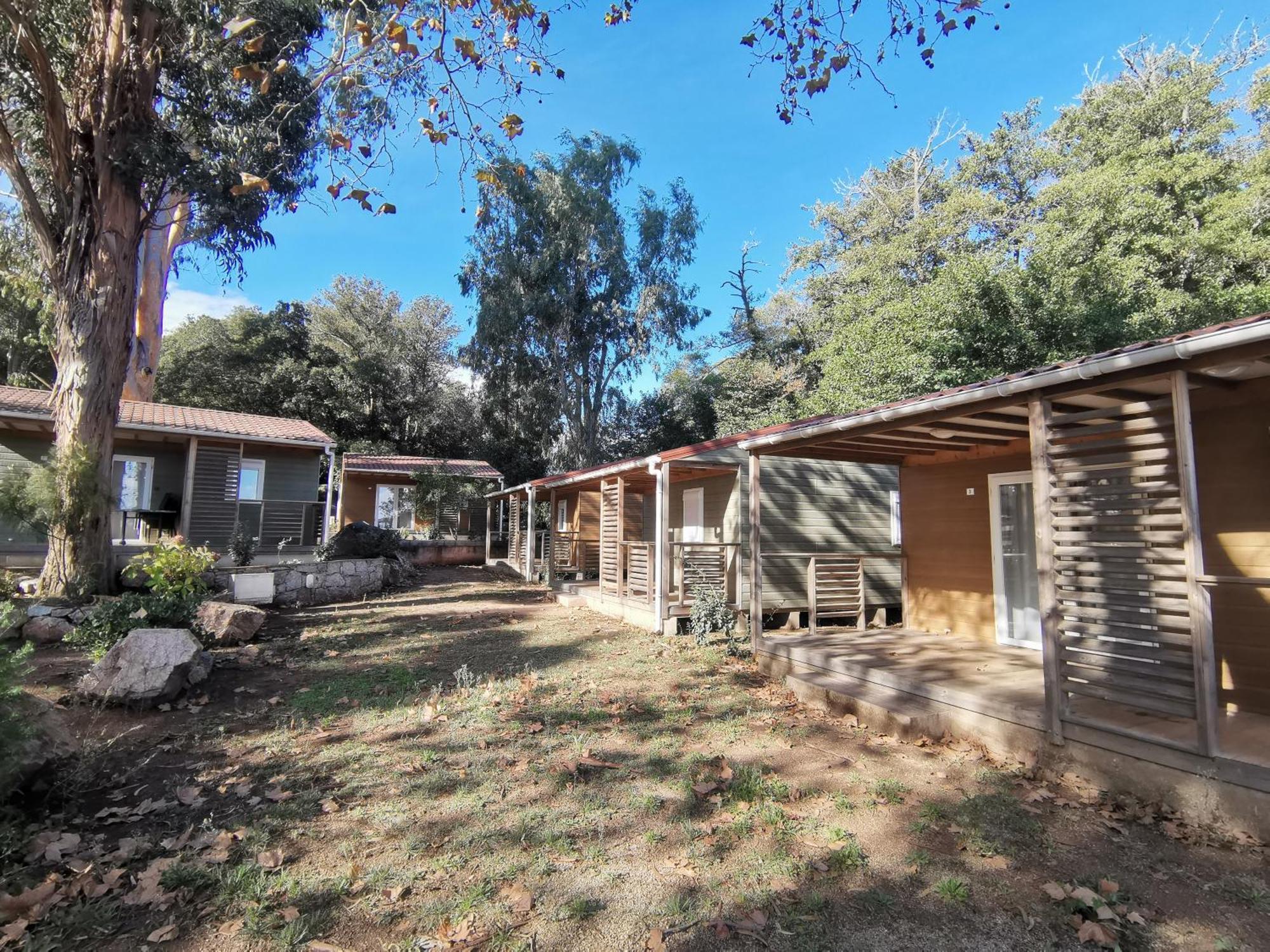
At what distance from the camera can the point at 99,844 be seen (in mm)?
3178

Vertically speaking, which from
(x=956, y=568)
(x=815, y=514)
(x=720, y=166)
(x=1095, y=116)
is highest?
(x=1095, y=116)

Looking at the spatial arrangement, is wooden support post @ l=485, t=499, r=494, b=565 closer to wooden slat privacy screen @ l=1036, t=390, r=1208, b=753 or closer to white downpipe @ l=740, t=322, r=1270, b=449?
white downpipe @ l=740, t=322, r=1270, b=449

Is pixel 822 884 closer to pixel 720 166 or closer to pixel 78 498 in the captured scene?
pixel 78 498

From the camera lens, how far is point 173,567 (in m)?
7.82

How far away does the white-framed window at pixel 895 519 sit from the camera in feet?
35.1

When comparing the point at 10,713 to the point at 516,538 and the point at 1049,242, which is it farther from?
the point at 1049,242

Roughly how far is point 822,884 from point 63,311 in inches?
483

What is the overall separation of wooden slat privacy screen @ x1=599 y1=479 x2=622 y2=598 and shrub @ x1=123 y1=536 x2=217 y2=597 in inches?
242

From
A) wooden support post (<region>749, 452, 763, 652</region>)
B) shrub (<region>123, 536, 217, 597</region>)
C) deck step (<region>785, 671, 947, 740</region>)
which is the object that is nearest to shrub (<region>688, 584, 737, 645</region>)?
wooden support post (<region>749, 452, 763, 652</region>)

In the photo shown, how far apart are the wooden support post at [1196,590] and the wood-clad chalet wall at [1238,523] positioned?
1.06 m

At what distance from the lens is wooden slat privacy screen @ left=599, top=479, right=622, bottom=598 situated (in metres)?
11.1

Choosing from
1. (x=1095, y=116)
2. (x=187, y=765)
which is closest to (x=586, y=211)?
(x=1095, y=116)

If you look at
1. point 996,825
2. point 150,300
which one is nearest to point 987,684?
point 996,825

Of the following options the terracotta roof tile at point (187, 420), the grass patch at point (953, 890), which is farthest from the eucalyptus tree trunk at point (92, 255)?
the grass patch at point (953, 890)
